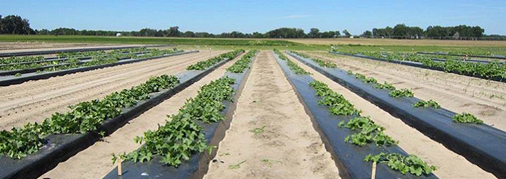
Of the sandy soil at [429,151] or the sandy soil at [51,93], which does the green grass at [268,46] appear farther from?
the sandy soil at [429,151]

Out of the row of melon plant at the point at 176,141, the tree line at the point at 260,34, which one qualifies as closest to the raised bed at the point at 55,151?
the row of melon plant at the point at 176,141

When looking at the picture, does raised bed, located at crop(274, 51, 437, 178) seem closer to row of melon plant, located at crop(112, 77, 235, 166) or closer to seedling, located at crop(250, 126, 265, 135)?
seedling, located at crop(250, 126, 265, 135)

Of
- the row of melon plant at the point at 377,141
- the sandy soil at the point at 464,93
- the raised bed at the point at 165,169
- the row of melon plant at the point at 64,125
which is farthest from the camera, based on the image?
the sandy soil at the point at 464,93

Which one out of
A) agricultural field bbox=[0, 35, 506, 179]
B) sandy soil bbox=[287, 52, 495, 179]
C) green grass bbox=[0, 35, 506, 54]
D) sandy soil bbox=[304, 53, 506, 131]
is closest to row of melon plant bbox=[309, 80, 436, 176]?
agricultural field bbox=[0, 35, 506, 179]

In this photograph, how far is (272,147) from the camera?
647 centimetres

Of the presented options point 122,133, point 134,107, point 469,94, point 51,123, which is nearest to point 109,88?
point 134,107

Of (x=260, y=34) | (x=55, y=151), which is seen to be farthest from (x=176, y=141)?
(x=260, y=34)

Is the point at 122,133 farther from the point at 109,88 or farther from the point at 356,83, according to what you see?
the point at 356,83

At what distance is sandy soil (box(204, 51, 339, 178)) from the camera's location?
5355 millimetres

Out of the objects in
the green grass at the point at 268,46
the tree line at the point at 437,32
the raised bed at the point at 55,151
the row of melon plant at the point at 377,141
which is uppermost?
the tree line at the point at 437,32

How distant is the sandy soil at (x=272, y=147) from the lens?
5.36 meters

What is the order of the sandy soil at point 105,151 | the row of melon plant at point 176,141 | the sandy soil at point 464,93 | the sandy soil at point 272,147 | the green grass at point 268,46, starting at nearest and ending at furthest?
1. the row of melon plant at point 176,141
2. the sandy soil at point 105,151
3. the sandy soil at point 272,147
4. the sandy soil at point 464,93
5. the green grass at point 268,46

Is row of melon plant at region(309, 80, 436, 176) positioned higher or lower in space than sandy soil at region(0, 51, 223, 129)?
higher

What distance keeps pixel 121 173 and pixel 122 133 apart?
3.02 meters
